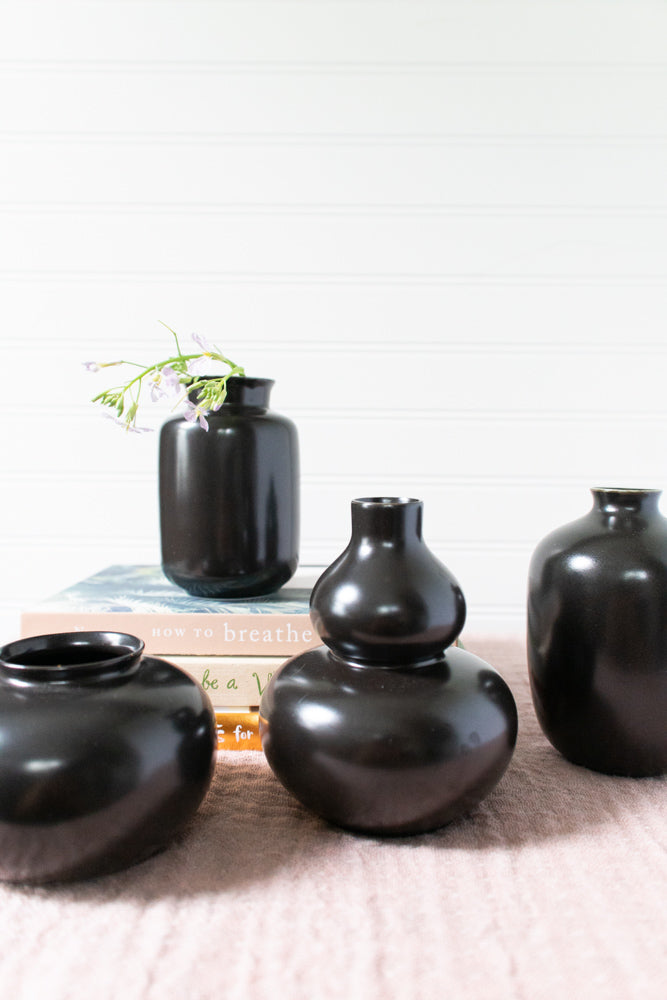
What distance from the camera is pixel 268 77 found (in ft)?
5.24

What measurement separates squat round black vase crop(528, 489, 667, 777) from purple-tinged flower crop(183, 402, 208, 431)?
42cm

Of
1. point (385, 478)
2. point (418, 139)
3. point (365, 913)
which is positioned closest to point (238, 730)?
point (365, 913)

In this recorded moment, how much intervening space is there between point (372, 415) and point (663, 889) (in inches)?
45.4

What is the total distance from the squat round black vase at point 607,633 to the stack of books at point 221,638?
0.93 feet

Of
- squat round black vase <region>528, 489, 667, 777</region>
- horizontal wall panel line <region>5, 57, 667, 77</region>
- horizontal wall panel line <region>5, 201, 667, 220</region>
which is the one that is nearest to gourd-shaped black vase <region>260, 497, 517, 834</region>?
squat round black vase <region>528, 489, 667, 777</region>

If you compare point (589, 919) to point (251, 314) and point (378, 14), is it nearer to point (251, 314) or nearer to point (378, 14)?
point (251, 314)

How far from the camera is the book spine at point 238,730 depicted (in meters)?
0.94

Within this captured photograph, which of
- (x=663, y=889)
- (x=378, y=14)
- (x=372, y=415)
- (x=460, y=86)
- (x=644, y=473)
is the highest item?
(x=378, y=14)

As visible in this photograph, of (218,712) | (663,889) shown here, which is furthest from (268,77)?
(663,889)

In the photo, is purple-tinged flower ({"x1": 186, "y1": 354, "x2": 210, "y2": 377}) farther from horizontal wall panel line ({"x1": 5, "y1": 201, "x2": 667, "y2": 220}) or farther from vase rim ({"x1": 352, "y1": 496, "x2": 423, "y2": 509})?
horizontal wall panel line ({"x1": 5, "y1": 201, "x2": 667, "y2": 220})

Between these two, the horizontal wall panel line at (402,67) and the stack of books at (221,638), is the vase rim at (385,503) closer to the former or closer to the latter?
the stack of books at (221,638)

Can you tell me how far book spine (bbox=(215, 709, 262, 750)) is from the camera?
0.94 m

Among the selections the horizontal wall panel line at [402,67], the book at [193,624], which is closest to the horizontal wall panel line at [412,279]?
the horizontal wall panel line at [402,67]

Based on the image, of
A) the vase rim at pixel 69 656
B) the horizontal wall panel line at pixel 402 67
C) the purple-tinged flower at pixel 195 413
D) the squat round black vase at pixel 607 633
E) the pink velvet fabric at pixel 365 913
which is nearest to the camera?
the pink velvet fabric at pixel 365 913
